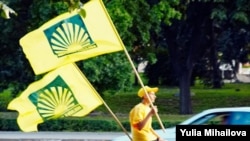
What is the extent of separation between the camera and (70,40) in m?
13.3

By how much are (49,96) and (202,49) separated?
89.7ft

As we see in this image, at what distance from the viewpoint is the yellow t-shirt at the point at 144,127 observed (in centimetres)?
1230

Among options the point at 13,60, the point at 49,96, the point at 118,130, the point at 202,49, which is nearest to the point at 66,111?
the point at 49,96

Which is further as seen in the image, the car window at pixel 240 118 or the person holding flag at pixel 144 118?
A: the car window at pixel 240 118

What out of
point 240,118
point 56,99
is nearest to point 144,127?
point 56,99

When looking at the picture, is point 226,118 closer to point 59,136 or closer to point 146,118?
point 146,118

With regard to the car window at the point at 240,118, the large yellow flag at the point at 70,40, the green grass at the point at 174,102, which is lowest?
the green grass at the point at 174,102

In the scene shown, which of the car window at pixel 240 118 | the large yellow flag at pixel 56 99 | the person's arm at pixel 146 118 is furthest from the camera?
the car window at pixel 240 118

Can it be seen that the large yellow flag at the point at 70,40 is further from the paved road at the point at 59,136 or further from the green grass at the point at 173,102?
the green grass at the point at 173,102

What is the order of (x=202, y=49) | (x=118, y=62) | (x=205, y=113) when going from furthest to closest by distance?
(x=202, y=49) < (x=118, y=62) < (x=205, y=113)

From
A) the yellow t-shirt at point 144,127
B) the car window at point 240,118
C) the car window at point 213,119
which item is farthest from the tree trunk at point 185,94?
the yellow t-shirt at point 144,127

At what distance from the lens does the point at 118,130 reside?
27078 millimetres

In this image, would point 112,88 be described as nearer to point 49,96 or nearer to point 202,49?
point 202,49

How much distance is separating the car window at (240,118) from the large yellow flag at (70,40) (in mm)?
2290
